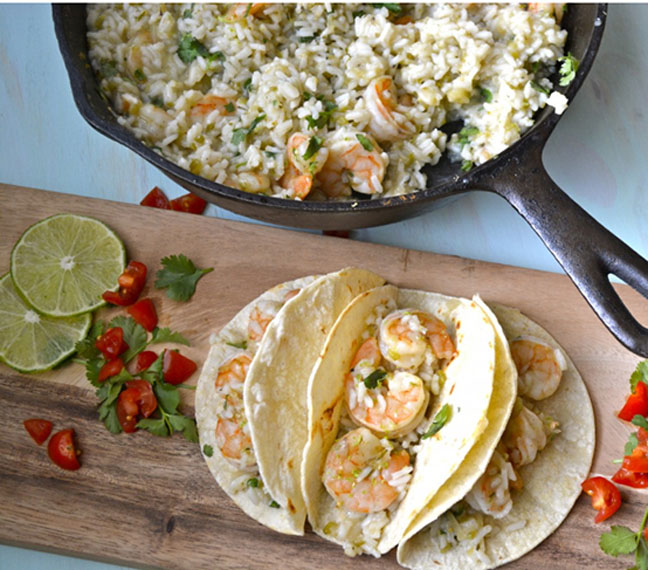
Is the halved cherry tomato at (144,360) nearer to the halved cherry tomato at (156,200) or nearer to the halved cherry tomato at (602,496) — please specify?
the halved cherry tomato at (156,200)

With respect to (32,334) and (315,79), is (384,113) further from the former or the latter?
(32,334)

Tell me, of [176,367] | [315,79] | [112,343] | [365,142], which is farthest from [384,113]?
[112,343]

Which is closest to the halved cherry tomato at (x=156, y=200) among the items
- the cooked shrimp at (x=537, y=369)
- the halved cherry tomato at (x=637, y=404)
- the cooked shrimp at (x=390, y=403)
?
the cooked shrimp at (x=390, y=403)

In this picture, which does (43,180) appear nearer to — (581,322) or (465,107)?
(465,107)

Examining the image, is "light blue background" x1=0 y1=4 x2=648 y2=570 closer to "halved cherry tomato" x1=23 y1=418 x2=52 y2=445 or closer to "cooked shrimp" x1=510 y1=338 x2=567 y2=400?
"cooked shrimp" x1=510 y1=338 x2=567 y2=400

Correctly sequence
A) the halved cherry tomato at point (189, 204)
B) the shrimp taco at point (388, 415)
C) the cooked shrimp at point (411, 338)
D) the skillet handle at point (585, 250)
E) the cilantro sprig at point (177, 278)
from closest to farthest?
1. the skillet handle at point (585, 250)
2. the shrimp taco at point (388, 415)
3. the cooked shrimp at point (411, 338)
4. the cilantro sprig at point (177, 278)
5. the halved cherry tomato at point (189, 204)

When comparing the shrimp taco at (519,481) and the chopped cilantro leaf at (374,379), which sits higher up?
the chopped cilantro leaf at (374,379)
